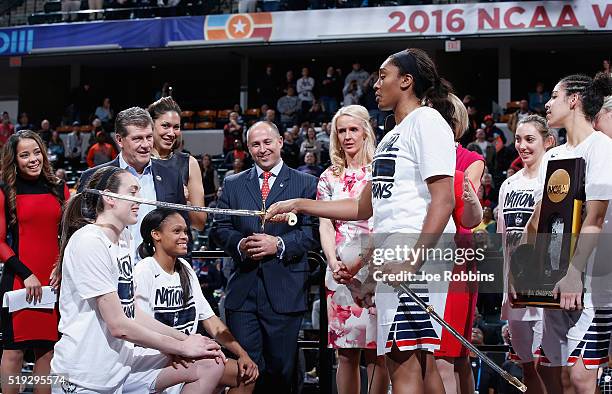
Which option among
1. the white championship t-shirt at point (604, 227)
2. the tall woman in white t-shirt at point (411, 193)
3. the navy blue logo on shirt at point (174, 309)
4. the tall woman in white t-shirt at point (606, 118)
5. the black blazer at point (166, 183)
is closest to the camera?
the tall woman in white t-shirt at point (411, 193)

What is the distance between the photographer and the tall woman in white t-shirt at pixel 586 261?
3.51 metres

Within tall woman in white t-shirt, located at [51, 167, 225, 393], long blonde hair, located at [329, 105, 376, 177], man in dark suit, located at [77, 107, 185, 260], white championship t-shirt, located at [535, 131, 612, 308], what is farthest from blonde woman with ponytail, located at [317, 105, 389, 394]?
white championship t-shirt, located at [535, 131, 612, 308]

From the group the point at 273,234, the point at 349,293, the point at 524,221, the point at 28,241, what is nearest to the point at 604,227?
the point at 524,221

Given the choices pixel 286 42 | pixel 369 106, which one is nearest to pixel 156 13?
pixel 286 42

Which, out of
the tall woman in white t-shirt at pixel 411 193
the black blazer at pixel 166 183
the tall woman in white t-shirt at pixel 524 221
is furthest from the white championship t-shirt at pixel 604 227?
the black blazer at pixel 166 183

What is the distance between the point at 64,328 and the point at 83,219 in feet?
1.64

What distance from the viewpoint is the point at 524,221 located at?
171 inches

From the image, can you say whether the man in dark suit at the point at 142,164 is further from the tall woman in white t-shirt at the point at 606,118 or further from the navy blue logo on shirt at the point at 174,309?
the tall woman in white t-shirt at the point at 606,118

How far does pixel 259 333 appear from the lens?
4.29 metres

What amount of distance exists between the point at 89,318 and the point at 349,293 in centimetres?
133

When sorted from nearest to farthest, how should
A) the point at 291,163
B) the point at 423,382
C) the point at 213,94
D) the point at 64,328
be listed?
1. the point at 423,382
2. the point at 64,328
3. the point at 291,163
4. the point at 213,94

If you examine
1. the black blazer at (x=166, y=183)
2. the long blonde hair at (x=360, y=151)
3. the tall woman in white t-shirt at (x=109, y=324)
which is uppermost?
the long blonde hair at (x=360, y=151)

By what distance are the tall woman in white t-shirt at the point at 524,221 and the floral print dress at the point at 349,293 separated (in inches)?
27.0

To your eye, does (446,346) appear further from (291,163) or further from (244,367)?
(291,163)
